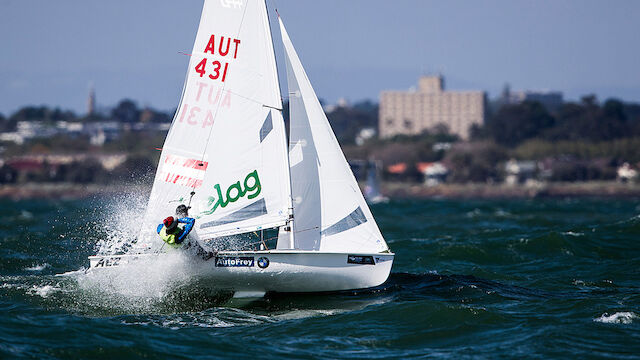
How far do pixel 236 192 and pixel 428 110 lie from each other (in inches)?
6366

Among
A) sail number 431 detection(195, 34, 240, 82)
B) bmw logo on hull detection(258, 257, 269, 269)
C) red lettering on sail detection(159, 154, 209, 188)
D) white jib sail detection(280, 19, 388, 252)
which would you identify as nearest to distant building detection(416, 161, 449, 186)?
white jib sail detection(280, 19, 388, 252)

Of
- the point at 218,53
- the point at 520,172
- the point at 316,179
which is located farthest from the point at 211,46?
the point at 520,172

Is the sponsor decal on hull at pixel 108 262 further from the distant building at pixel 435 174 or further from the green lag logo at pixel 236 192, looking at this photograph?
the distant building at pixel 435 174

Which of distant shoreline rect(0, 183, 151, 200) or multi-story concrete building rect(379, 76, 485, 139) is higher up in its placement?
multi-story concrete building rect(379, 76, 485, 139)

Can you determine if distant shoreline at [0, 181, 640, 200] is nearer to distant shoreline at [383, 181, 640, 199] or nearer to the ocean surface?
distant shoreline at [383, 181, 640, 199]

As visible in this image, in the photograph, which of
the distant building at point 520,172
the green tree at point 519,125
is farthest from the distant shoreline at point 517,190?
the green tree at point 519,125

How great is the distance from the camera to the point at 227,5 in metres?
13.0

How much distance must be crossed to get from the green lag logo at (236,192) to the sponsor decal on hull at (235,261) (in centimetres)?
102

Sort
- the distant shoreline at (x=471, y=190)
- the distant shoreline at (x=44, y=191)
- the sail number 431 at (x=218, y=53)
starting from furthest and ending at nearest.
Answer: the distant shoreline at (x=44, y=191)
the distant shoreline at (x=471, y=190)
the sail number 431 at (x=218, y=53)

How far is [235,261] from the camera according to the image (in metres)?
12.6

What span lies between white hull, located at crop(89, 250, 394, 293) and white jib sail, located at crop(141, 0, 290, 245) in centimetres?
81

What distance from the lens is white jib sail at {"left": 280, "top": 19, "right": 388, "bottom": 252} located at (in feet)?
44.4

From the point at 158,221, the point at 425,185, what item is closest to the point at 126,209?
the point at 158,221

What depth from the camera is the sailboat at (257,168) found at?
42.8 feet
